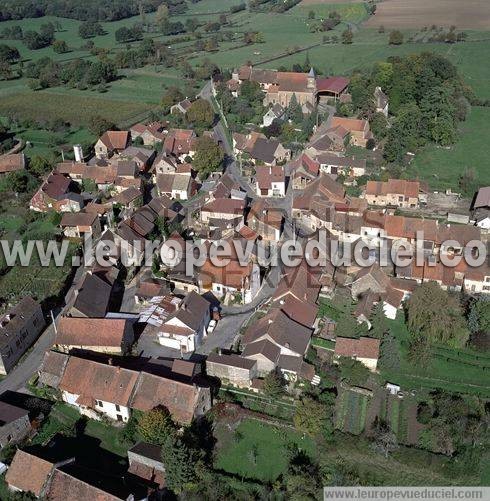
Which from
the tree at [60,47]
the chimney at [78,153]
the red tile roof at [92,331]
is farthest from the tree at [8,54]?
the red tile roof at [92,331]

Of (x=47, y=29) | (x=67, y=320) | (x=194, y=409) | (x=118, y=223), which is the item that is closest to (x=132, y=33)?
(x=47, y=29)

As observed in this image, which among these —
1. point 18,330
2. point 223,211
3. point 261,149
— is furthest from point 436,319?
point 261,149

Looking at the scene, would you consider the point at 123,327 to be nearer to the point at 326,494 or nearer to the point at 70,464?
the point at 70,464

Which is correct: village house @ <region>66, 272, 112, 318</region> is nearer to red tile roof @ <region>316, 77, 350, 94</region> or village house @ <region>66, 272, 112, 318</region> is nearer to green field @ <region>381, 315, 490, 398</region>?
green field @ <region>381, 315, 490, 398</region>

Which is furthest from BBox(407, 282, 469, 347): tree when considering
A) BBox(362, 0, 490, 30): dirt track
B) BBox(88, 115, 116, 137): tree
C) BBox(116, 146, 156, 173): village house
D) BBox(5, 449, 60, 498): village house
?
BBox(362, 0, 490, 30): dirt track

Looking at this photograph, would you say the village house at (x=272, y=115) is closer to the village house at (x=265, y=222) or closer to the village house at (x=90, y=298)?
the village house at (x=265, y=222)
